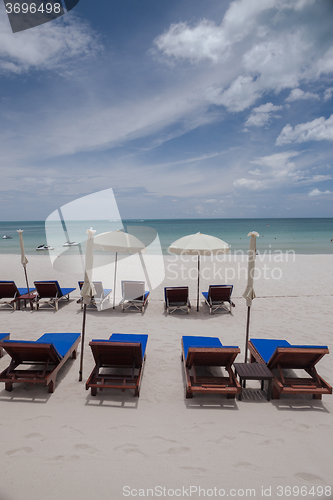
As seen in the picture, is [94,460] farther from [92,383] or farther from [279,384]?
→ [279,384]

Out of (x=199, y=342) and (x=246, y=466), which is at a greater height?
(x=199, y=342)

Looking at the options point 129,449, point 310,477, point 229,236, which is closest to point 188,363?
point 129,449

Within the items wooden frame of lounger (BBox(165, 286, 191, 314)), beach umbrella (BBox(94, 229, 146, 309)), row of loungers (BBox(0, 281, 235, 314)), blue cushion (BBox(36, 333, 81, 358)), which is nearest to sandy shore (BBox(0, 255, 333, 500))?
blue cushion (BBox(36, 333, 81, 358))

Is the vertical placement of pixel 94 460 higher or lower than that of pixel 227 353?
lower

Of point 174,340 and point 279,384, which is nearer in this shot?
point 279,384

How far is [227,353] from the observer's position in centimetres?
366

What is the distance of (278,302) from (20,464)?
797cm

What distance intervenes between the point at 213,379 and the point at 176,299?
409cm

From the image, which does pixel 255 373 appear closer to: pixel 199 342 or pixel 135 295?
pixel 199 342

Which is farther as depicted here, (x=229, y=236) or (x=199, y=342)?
(x=229, y=236)

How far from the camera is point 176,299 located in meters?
7.88

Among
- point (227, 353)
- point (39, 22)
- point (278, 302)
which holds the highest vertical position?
point (39, 22)

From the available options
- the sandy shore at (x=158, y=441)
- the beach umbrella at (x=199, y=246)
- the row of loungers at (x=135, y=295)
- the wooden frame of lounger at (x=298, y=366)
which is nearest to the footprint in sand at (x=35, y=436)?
the sandy shore at (x=158, y=441)

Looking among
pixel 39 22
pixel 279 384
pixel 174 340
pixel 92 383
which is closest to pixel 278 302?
pixel 174 340
